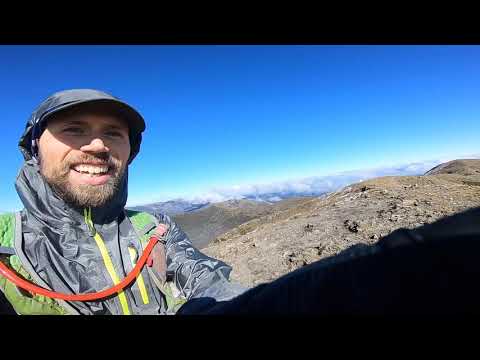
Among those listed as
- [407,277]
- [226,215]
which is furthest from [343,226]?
[226,215]

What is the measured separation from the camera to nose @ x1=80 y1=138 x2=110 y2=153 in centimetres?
200

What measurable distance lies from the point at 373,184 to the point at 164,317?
36.9 ft

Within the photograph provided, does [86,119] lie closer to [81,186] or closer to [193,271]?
[81,186]

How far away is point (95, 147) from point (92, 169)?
180mm

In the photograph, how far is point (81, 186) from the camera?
2033 millimetres

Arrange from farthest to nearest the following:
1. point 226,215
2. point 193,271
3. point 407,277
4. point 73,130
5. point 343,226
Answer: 1. point 226,215
2. point 343,226
3. point 193,271
4. point 73,130
5. point 407,277

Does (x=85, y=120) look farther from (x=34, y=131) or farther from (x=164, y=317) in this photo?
(x=164, y=317)

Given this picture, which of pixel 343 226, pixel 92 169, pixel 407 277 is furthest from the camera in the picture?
pixel 343 226

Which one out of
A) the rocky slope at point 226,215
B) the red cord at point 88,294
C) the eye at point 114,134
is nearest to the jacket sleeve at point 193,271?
the red cord at point 88,294

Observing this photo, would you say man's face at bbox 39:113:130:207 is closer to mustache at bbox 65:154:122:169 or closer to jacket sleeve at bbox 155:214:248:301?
mustache at bbox 65:154:122:169

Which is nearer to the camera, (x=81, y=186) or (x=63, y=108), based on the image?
(x=63, y=108)

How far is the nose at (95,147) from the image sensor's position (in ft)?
6.57

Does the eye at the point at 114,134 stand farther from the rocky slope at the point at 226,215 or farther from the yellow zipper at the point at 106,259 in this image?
the rocky slope at the point at 226,215
